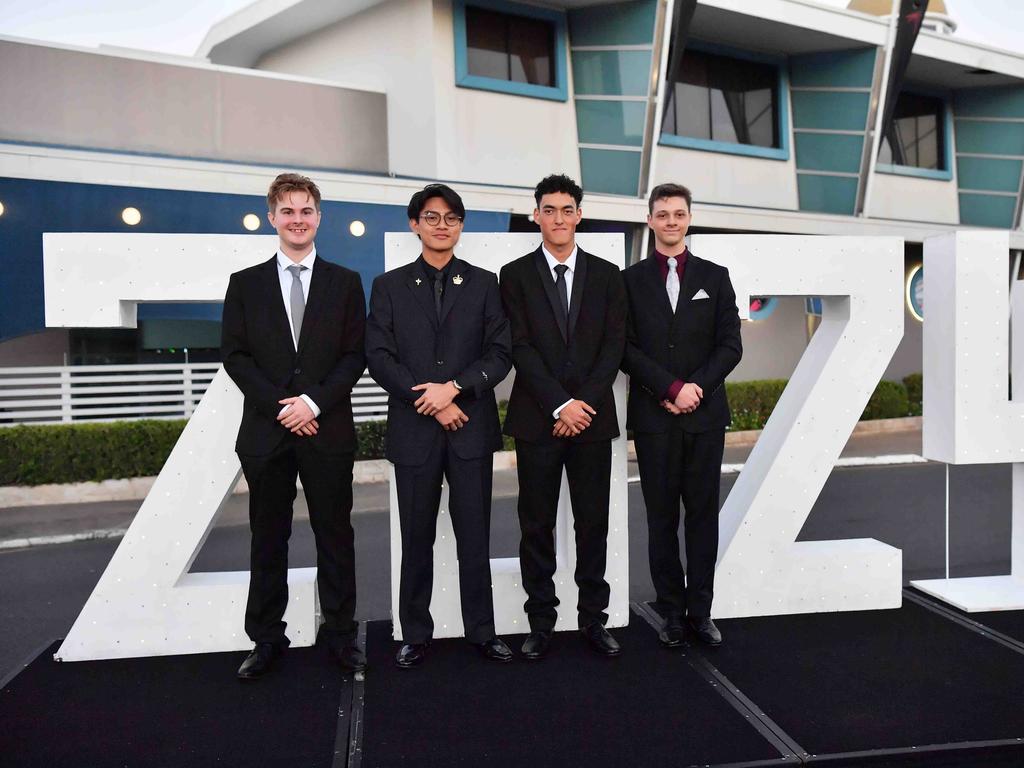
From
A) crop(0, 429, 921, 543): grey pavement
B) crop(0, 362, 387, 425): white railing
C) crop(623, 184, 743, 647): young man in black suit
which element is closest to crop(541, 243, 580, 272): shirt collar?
crop(623, 184, 743, 647): young man in black suit

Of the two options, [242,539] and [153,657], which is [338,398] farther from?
[242,539]

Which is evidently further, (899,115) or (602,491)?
(899,115)

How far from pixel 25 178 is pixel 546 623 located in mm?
7823

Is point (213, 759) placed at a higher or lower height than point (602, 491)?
lower

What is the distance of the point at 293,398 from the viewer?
3.56 meters

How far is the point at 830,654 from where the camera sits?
3779mm

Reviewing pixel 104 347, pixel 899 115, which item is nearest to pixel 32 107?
pixel 104 347

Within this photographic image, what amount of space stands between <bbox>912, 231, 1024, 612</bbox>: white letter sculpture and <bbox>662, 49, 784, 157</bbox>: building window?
9585mm

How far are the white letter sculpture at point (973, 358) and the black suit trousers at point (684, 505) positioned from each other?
1.46 metres

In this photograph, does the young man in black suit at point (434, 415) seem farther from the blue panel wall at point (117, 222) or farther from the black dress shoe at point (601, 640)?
the blue panel wall at point (117, 222)

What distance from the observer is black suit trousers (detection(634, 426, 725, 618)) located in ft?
12.9

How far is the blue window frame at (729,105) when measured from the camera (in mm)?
13812

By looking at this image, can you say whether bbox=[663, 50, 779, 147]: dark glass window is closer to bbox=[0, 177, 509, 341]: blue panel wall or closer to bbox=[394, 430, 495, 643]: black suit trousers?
bbox=[0, 177, 509, 341]: blue panel wall

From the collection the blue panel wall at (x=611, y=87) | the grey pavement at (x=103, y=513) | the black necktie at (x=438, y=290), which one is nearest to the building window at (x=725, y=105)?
the blue panel wall at (x=611, y=87)
